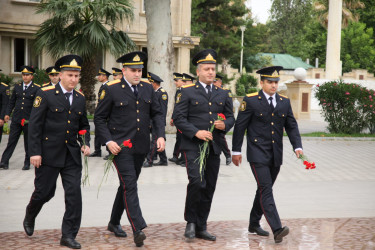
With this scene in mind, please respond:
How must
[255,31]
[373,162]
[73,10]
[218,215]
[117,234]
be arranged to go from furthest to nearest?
[255,31], [73,10], [373,162], [218,215], [117,234]

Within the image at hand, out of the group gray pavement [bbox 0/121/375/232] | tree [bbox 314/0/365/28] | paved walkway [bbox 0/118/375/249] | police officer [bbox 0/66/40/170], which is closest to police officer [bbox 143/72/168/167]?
gray pavement [bbox 0/121/375/232]

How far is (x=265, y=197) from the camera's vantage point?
651 centimetres

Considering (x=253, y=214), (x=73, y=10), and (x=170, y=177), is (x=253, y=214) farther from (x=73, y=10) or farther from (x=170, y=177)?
(x=73, y=10)

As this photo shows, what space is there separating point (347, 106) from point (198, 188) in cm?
1524

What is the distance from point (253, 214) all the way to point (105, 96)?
6.98 feet

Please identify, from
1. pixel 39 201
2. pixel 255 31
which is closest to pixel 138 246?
pixel 39 201

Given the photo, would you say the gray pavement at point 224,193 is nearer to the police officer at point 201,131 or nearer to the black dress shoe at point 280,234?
the police officer at point 201,131

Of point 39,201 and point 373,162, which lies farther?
point 373,162

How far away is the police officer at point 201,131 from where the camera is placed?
6.61 meters

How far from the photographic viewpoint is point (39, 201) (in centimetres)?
641

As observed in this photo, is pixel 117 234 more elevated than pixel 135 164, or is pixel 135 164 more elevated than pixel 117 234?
pixel 135 164

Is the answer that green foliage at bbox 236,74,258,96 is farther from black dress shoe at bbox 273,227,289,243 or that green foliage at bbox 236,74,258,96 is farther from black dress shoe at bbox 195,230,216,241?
black dress shoe at bbox 273,227,289,243

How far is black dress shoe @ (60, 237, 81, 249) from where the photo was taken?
6.05 metres

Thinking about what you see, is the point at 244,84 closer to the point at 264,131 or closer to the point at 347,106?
the point at 347,106
